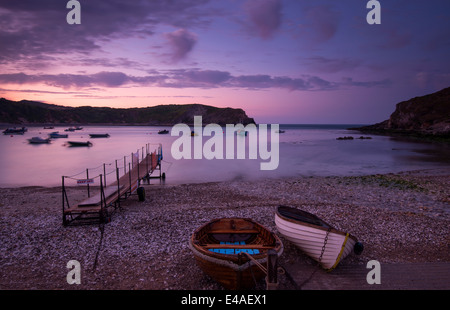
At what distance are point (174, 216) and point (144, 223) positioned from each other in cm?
176

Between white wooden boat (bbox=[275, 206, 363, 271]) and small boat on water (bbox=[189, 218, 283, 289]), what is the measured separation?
102cm

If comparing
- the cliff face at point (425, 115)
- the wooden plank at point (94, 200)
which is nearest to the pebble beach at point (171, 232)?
the wooden plank at point (94, 200)

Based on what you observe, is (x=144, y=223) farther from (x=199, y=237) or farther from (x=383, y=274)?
(x=383, y=274)

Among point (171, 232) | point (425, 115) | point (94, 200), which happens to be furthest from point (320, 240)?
point (425, 115)

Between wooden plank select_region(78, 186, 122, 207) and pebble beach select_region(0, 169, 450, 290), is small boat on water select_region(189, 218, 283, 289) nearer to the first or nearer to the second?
pebble beach select_region(0, 169, 450, 290)

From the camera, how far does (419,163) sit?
1649 inches

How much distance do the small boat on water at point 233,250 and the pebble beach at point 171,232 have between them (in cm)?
95

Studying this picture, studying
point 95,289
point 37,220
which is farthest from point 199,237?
point 37,220

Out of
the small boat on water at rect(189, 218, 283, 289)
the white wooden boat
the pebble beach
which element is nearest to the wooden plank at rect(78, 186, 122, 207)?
the pebble beach

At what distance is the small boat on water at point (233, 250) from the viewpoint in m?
7.76

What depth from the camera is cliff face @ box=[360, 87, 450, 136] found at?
3622 inches

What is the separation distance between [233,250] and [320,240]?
9.79 ft

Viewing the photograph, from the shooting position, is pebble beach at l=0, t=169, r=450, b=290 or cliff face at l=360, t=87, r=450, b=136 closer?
pebble beach at l=0, t=169, r=450, b=290

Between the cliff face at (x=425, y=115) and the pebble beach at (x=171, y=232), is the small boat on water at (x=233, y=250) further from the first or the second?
the cliff face at (x=425, y=115)
